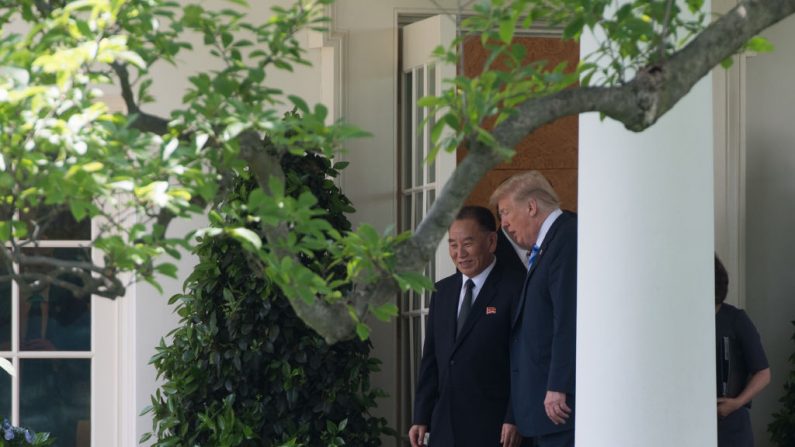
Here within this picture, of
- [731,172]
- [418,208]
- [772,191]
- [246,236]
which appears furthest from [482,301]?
[246,236]

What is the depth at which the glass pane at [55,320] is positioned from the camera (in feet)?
23.3

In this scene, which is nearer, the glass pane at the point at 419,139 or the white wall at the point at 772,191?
the glass pane at the point at 419,139

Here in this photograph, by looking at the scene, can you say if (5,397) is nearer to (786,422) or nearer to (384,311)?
(786,422)

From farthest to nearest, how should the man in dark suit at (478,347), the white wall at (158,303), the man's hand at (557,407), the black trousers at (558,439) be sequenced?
1. the white wall at (158,303)
2. the man in dark suit at (478,347)
3. the black trousers at (558,439)
4. the man's hand at (557,407)

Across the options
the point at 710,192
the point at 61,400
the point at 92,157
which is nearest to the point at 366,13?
the point at 61,400

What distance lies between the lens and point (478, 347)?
5.80 meters

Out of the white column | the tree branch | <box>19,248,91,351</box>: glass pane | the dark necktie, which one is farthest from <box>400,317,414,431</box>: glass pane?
the tree branch

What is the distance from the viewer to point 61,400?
714 centimetres

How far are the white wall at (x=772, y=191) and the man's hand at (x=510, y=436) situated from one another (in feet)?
6.99

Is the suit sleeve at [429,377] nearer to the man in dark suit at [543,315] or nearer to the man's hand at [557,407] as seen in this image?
the man in dark suit at [543,315]

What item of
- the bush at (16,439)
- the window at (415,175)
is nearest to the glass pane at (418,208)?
the window at (415,175)

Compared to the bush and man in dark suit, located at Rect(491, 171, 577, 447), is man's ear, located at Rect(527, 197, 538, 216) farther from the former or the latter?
the bush

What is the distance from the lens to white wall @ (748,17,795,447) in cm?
723

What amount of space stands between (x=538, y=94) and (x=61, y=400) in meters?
5.11
